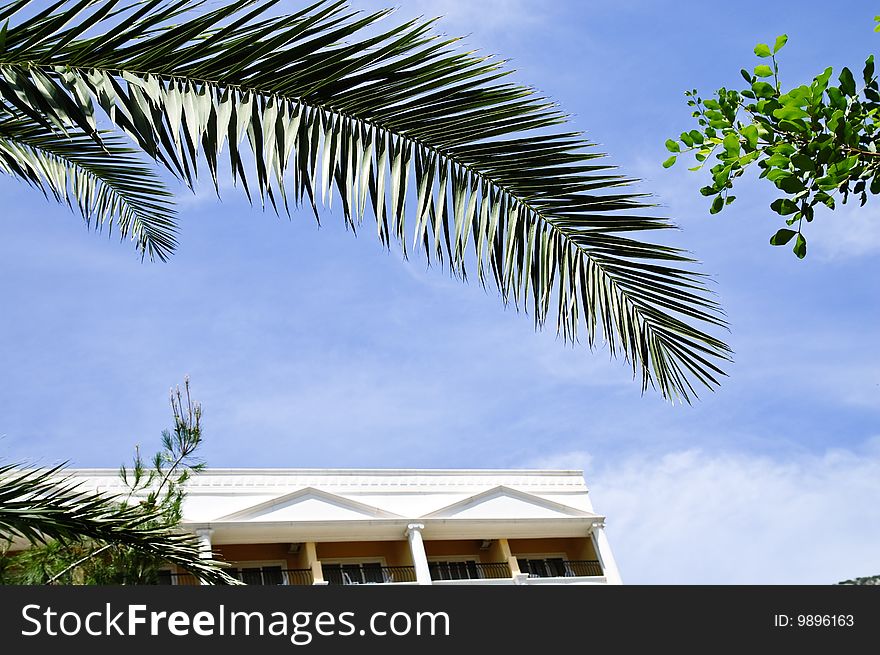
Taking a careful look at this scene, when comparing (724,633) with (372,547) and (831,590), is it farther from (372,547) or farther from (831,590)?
(372,547)

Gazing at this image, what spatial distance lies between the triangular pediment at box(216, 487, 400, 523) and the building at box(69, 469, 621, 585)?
3cm

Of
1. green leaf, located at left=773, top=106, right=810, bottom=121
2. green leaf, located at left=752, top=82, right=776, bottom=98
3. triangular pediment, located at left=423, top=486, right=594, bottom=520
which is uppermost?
triangular pediment, located at left=423, top=486, right=594, bottom=520

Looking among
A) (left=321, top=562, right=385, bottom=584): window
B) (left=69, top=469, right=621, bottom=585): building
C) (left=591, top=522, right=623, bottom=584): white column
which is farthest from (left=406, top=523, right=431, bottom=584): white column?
(left=591, top=522, right=623, bottom=584): white column

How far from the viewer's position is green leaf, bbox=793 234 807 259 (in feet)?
8.81

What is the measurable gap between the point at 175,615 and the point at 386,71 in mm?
1909

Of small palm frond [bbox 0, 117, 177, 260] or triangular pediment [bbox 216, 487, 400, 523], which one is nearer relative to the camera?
small palm frond [bbox 0, 117, 177, 260]

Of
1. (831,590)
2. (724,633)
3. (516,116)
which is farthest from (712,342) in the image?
(831,590)

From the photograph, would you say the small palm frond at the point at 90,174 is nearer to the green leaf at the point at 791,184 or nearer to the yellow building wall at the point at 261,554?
the green leaf at the point at 791,184

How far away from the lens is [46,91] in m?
2.41

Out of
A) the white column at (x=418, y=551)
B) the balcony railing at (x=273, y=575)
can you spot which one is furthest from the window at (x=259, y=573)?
the white column at (x=418, y=551)

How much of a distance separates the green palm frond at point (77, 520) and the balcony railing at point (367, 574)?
58.8ft

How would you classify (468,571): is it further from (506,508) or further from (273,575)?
(273,575)

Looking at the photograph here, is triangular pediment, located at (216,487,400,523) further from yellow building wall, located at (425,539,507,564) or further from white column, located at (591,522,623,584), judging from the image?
white column, located at (591,522,623,584)

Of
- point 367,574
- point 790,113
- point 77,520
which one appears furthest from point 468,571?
point 790,113
